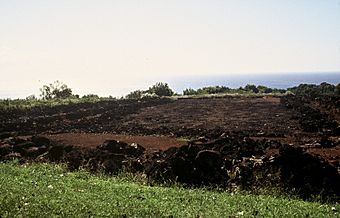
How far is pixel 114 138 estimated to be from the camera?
22578 mm

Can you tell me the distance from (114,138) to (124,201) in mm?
12496

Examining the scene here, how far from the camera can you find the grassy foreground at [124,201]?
921 centimetres

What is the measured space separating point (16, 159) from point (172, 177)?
240 inches

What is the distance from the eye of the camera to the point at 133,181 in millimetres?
13672

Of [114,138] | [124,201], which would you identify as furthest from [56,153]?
[124,201]

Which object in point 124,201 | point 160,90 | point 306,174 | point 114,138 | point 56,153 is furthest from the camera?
point 160,90

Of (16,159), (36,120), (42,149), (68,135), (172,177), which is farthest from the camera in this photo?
(36,120)

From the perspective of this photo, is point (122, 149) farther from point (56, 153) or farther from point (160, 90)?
point (160, 90)

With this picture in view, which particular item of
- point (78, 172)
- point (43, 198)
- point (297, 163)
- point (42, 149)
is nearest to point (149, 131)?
point (42, 149)

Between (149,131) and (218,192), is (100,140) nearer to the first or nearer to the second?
(149,131)

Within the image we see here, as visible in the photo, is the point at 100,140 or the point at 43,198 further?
the point at 100,140

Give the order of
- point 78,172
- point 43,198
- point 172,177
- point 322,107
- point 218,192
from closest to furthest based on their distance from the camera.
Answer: point 43,198, point 218,192, point 172,177, point 78,172, point 322,107

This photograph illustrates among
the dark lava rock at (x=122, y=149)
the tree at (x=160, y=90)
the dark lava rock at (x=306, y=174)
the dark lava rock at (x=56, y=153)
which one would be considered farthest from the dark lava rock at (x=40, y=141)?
the tree at (x=160, y=90)

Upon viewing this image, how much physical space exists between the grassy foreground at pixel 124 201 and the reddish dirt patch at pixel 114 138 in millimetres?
6730
